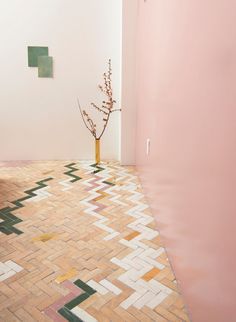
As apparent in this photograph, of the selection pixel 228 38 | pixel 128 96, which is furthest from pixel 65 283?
pixel 128 96

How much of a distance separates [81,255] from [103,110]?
1.93 m

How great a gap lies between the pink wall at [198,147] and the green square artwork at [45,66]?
1461mm

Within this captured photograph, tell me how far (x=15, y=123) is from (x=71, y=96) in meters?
0.65

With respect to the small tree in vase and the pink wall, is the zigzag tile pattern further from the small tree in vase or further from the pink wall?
the pink wall

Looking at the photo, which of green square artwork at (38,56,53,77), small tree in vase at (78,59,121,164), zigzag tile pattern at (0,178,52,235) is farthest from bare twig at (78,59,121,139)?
zigzag tile pattern at (0,178,52,235)

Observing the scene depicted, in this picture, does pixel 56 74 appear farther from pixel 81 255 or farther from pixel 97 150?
pixel 81 255

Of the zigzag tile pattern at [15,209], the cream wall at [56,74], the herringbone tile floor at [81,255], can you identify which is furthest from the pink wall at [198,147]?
the cream wall at [56,74]

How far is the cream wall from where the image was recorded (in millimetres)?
3281

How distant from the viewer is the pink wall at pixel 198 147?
3.52 feet

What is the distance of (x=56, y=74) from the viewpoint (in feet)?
11.3

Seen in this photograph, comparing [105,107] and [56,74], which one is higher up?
[56,74]

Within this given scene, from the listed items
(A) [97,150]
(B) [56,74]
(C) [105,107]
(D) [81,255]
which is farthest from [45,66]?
(D) [81,255]

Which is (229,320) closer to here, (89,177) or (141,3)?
(89,177)

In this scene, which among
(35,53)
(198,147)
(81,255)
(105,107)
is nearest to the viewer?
(198,147)
